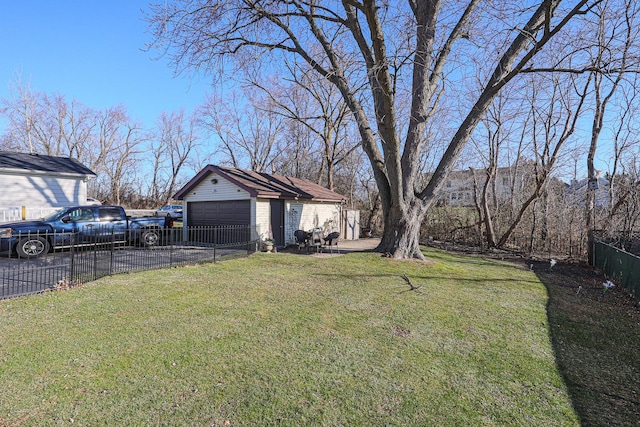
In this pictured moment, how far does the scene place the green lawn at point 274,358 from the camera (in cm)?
278

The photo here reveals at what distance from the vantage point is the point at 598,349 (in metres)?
4.45

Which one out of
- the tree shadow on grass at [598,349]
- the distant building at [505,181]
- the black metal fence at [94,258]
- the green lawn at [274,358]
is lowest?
the tree shadow on grass at [598,349]

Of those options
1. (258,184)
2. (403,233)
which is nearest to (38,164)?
(258,184)

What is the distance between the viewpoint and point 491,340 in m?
4.51

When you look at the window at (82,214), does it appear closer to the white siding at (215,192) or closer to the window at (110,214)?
the window at (110,214)

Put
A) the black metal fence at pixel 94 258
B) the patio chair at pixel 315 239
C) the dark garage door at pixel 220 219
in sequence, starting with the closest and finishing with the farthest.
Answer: the black metal fence at pixel 94 258
the patio chair at pixel 315 239
the dark garage door at pixel 220 219

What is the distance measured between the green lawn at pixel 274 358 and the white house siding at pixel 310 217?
7.72 meters

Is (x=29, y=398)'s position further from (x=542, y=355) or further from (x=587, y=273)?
(x=587, y=273)

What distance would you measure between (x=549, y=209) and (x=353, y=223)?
31.0 feet

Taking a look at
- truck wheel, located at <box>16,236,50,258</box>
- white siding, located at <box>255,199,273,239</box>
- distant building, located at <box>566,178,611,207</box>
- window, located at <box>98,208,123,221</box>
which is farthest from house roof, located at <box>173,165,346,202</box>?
distant building, located at <box>566,178,611,207</box>

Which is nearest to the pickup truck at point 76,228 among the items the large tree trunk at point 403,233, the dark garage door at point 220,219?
the dark garage door at point 220,219

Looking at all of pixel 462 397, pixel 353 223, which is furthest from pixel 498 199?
pixel 462 397

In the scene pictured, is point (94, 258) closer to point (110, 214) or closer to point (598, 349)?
point (110, 214)

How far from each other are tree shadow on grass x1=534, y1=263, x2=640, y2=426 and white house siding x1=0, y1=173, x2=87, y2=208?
18768 mm
